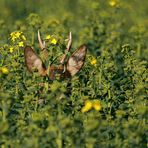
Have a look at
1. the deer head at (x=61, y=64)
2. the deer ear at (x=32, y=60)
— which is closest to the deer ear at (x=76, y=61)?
the deer head at (x=61, y=64)

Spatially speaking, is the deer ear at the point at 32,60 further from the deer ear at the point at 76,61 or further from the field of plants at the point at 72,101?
the deer ear at the point at 76,61

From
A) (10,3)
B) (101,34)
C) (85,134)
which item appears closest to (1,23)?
(101,34)

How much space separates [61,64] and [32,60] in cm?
33

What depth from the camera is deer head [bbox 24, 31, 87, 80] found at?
9.27m

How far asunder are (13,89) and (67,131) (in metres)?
1.69

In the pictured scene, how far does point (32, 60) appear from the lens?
30.7ft

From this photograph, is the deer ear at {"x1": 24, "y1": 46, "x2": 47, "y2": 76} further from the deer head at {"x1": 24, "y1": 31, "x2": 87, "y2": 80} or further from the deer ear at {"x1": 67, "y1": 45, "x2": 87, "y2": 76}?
the deer ear at {"x1": 67, "y1": 45, "x2": 87, "y2": 76}

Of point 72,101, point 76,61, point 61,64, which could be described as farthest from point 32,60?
point 72,101

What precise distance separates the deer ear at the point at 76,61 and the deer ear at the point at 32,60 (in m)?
0.36

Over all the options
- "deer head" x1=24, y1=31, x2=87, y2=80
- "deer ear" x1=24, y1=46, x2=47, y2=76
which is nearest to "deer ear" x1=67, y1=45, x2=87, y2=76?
"deer head" x1=24, y1=31, x2=87, y2=80

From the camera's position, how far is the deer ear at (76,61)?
31.1ft

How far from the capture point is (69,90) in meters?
9.07

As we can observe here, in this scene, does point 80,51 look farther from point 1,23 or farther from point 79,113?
point 1,23

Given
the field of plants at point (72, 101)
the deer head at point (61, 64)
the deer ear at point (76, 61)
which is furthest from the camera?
the deer ear at point (76, 61)
